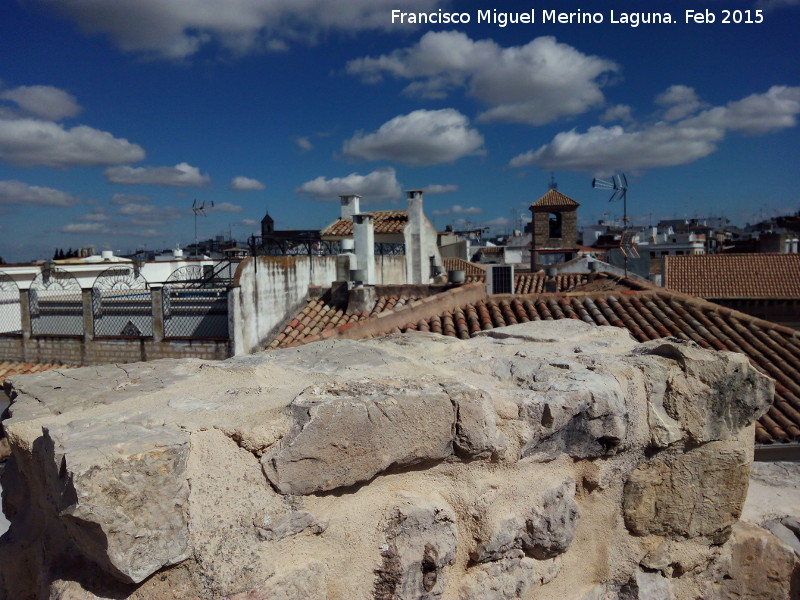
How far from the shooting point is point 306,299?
13477mm

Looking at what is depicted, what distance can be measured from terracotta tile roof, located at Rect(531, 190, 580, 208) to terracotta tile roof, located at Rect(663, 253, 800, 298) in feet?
51.3

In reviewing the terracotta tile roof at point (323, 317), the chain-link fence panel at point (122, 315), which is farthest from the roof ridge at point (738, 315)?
the chain-link fence panel at point (122, 315)

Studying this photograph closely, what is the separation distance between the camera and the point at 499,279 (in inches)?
563

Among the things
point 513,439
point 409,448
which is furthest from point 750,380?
point 409,448

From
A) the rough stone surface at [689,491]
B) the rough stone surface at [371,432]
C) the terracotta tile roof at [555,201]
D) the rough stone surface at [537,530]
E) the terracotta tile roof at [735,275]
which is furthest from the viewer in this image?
the terracotta tile roof at [555,201]

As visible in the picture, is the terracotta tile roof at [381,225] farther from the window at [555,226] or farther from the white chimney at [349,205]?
the window at [555,226]

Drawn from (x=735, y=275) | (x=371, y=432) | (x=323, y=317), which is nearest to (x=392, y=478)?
(x=371, y=432)

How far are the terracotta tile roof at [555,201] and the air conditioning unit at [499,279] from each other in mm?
27910

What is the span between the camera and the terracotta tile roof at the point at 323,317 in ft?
38.4

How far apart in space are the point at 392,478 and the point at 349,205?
67.2ft

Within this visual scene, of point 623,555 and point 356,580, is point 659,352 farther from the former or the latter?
point 356,580

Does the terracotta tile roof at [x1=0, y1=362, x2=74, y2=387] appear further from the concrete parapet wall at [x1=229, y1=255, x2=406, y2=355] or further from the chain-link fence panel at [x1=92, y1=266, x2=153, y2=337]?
the concrete parapet wall at [x1=229, y1=255, x2=406, y2=355]

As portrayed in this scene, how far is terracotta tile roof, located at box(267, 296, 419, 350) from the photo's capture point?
11.7 meters

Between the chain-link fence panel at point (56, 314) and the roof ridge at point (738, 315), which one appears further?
the chain-link fence panel at point (56, 314)
